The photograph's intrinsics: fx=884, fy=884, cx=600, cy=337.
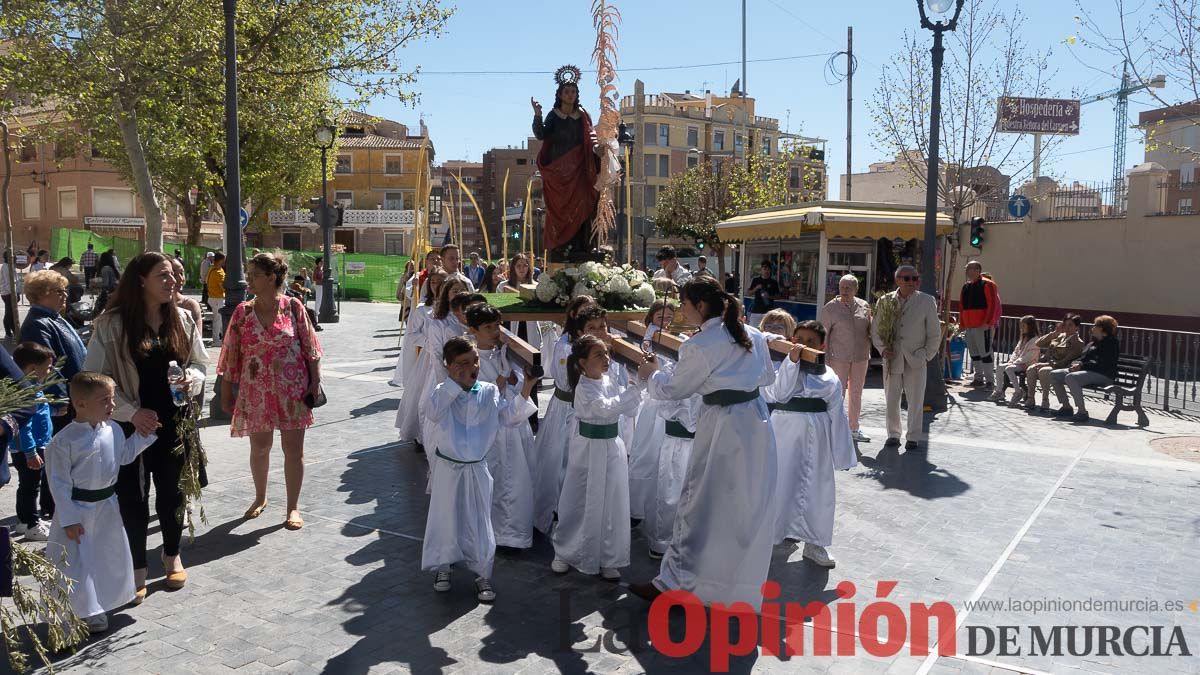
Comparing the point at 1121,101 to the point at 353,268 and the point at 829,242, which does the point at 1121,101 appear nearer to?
the point at 829,242

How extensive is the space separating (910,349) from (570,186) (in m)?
3.88

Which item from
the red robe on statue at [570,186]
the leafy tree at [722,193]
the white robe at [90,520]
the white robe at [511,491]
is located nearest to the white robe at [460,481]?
the white robe at [511,491]

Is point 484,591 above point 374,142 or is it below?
below

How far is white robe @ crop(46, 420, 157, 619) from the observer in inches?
173

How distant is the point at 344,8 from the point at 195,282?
2510 cm

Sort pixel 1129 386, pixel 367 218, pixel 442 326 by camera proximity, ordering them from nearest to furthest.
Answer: pixel 442 326
pixel 1129 386
pixel 367 218

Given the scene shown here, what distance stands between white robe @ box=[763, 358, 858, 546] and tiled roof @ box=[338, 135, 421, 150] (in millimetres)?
60298

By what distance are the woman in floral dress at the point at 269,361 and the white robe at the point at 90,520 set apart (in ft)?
4.23

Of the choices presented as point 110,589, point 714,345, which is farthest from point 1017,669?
point 110,589

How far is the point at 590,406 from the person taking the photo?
529 centimetres

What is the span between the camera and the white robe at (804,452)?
18.9 feet

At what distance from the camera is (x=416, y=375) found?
332 inches

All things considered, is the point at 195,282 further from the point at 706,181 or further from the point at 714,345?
the point at 714,345

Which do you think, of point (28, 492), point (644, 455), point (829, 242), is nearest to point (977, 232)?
point (829, 242)
